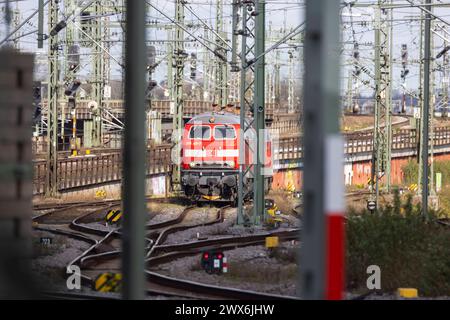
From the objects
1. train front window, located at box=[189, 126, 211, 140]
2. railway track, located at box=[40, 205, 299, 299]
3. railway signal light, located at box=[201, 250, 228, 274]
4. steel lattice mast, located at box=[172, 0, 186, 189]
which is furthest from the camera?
steel lattice mast, located at box=[172, 0, 186, 189]

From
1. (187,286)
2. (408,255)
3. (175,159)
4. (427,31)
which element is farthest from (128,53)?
(175,159)

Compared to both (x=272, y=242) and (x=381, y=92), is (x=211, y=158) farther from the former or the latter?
(x=272, y=242)

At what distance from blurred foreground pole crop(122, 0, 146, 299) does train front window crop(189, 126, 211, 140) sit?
22.2 metres

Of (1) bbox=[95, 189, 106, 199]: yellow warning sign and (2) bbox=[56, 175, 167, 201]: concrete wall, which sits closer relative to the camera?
(2) bbox=[56, 175, 167, 201]: concrete wall

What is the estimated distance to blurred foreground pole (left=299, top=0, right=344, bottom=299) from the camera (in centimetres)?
377

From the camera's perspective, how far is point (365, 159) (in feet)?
152

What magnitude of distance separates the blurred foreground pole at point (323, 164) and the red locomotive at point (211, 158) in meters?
22.4

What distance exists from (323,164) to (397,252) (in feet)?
33.3

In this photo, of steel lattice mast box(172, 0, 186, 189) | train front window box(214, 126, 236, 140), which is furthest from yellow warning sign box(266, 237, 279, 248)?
steel lattice mast box(172, 0, 186, 189)

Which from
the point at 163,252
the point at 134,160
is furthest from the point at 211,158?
the point at 134,160

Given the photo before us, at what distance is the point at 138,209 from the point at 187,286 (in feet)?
25.7

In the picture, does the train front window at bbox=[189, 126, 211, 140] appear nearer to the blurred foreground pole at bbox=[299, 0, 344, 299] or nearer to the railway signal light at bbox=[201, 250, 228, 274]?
the railway signal light at bbox=[201, 250, 228, 274]

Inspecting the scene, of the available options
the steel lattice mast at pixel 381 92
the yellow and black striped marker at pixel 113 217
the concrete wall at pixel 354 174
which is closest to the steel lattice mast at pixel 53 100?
the yellow and black striped marker at pixel 113 217
